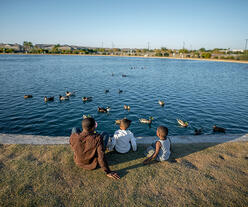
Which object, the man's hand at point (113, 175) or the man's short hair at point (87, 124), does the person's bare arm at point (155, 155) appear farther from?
the man's short hair at point (87, 124)

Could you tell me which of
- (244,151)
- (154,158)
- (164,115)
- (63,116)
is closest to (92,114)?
(63,116)

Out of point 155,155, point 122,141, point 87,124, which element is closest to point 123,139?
point 122,141

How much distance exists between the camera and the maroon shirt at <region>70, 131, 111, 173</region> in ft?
15.4

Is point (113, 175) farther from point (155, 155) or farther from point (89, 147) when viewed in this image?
point (155, 155)

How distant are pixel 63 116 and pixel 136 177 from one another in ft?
32.4

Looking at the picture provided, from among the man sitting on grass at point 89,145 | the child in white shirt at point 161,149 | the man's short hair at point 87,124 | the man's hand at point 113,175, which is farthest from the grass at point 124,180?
the man's short hair at point 87,124

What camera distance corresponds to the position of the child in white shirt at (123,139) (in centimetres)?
577

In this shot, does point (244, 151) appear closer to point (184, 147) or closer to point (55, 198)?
point (184, 147)

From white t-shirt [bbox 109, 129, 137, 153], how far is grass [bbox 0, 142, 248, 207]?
267mm

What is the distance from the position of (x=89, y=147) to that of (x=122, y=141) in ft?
4.71

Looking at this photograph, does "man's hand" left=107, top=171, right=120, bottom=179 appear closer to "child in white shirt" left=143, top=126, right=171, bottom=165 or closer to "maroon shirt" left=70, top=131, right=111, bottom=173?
"maroon shirt" left=70, top=131, right=111, bottom=173

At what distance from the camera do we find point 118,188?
4.54 meters

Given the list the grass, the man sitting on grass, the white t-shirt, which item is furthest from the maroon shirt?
the white t-shirt

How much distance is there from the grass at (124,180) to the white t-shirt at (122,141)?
0.88ft
